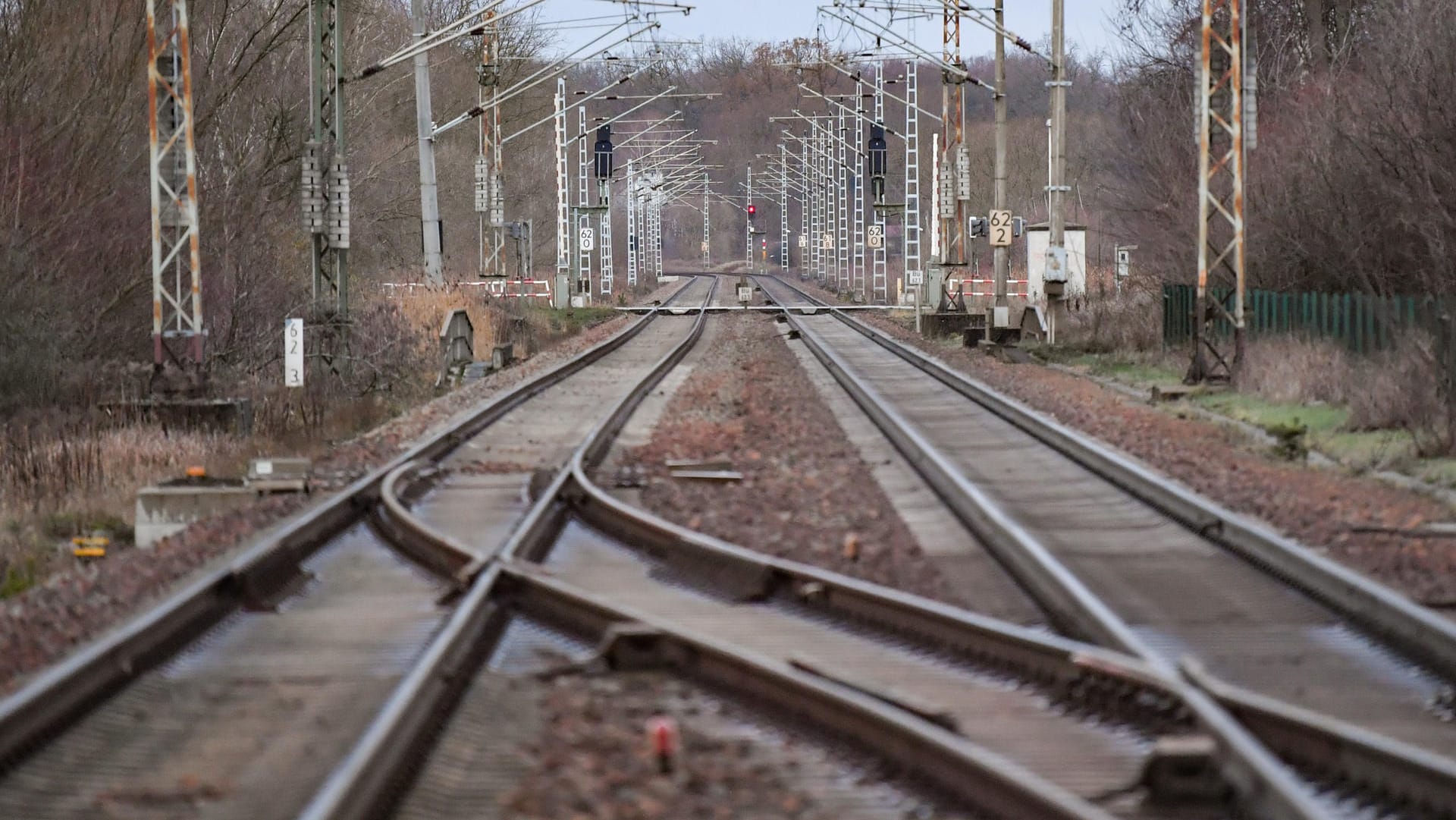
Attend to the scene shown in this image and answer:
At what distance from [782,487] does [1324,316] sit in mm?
13218

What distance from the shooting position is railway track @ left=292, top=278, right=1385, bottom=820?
220 inches

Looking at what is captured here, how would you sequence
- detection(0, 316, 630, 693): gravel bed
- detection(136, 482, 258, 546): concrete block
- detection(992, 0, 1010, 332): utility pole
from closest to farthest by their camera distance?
1. detection(0, 316, 630, 693): gravel bed
2. detection(136, 482, 258, 546): concrete block
3. detection(992, 0, 1010, 332): utility pole

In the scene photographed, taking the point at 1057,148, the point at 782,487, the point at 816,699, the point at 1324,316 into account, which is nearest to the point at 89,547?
the point at 782,487

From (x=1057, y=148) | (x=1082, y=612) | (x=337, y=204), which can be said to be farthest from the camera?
(x=1057, y=148)

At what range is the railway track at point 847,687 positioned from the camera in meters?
5.58

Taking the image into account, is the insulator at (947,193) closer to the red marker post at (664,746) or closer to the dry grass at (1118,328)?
the dry grass at (1118,328)

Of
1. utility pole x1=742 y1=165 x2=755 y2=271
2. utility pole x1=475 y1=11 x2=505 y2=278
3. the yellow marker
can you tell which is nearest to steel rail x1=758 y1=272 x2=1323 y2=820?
the yellow marker

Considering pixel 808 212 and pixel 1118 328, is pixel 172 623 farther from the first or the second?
pixel 808 212

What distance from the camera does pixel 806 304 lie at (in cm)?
6084

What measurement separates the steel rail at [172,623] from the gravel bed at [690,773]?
178 centimetres

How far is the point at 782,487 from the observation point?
13.4 metres

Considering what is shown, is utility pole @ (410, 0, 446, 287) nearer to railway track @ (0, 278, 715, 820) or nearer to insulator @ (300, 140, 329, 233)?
insulator @ (300, 140, 329, 233)

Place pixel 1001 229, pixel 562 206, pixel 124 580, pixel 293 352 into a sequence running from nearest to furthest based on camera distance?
pixel 124 580
pixel 293 352
pixel 1001 229
pixel 562 206

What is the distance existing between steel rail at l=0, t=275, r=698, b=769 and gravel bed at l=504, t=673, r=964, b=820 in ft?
5.85
